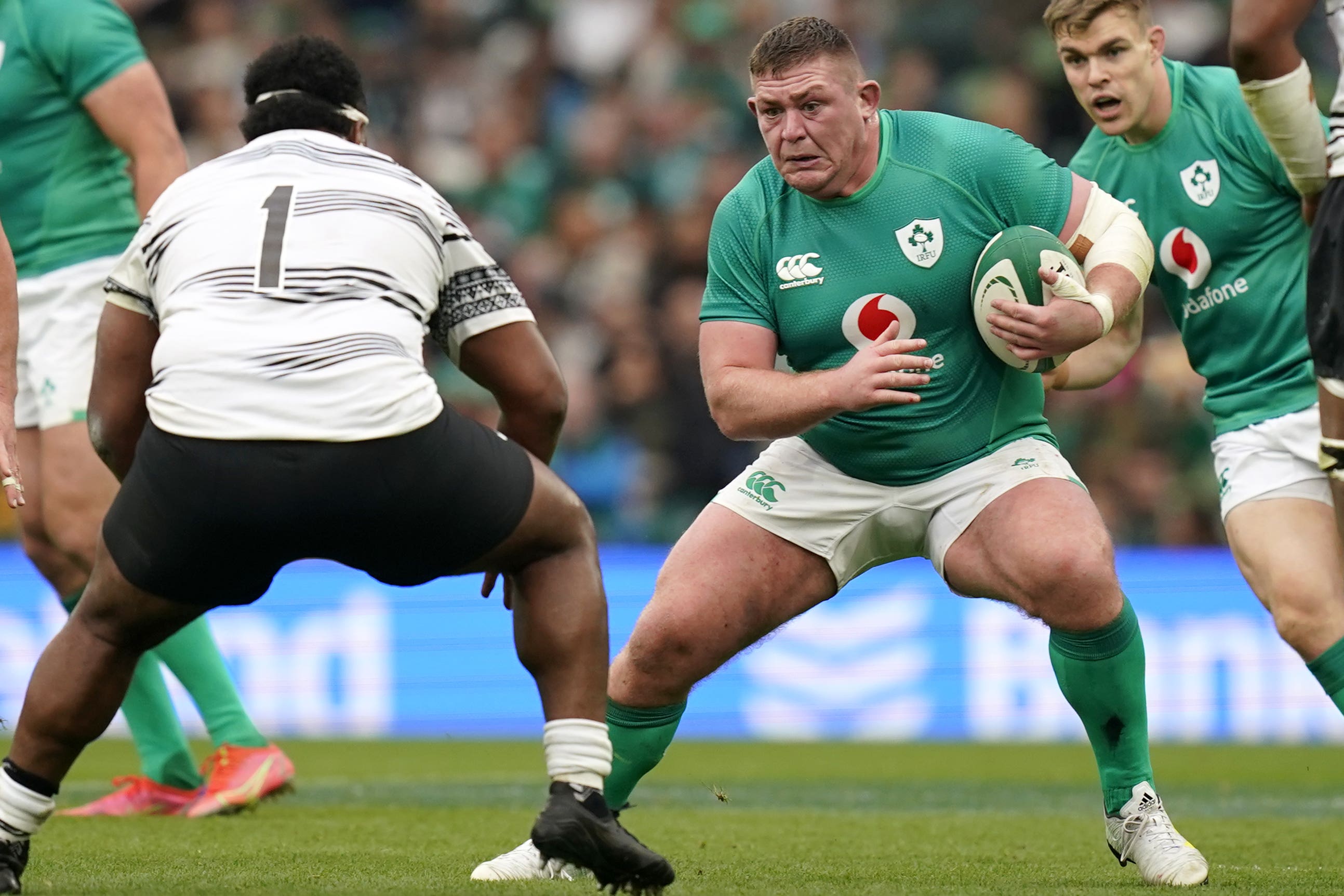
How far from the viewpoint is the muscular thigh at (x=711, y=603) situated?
16.1 feet

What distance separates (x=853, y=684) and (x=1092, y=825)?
424 centimetres

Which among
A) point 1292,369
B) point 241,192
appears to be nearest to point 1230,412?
point 1292,369

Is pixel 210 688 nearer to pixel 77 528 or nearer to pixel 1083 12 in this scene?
pixel 77 528

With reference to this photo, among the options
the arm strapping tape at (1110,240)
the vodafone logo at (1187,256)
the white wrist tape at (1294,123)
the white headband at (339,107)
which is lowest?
the vodafone logo at (1187,256)

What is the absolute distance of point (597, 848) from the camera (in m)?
3.84

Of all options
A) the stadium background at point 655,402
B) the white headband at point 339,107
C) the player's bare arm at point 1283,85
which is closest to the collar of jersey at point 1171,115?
the player's bare arm at point 1283,85

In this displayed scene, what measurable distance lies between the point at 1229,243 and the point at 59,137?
13.4ft

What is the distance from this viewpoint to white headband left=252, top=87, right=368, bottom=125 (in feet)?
13.8

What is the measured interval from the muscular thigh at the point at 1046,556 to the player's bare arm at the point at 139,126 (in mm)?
3192

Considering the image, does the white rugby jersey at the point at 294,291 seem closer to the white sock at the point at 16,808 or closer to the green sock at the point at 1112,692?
the white sock at the point at 16,808

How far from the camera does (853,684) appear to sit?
10742 millimetres

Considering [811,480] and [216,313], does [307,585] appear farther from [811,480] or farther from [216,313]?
[216,313]

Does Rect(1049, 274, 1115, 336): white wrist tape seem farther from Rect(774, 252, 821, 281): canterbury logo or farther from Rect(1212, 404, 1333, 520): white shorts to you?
Rect(1212, 404, 1333, 520): white shorts

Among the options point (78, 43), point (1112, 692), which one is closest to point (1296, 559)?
point (1112, 692)
